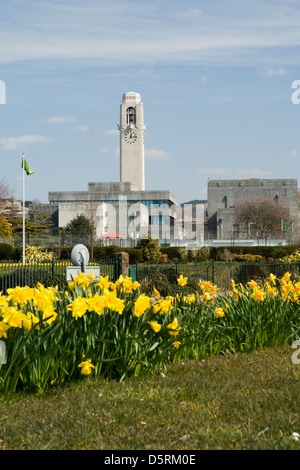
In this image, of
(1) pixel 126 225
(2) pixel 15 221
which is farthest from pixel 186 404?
(1) pixel 126 225

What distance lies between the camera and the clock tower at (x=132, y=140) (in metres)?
92.0

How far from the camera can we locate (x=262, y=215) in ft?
225

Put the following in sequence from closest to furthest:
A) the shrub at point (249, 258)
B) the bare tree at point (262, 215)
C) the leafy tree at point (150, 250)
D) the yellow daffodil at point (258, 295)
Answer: the yellow daffodil at point (258, 295), the shrub at point (249, 258), the leafy tree at point (150, 250), the bare tree at point (262, 215)

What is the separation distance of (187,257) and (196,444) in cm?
3108

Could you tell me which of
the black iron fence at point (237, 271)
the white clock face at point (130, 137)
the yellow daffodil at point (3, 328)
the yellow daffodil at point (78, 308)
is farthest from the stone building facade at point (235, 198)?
the yellow daffodil at point (3, 328)

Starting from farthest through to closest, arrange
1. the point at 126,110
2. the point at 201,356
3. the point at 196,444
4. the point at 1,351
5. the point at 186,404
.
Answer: the point at 126,110 < the point at 201,356 < the point at 1,351 < the point at 186,404 < the point at 196,444

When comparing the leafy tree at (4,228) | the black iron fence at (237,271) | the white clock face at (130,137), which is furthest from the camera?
the white clock face at (130,137)

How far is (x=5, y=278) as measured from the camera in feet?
56.0

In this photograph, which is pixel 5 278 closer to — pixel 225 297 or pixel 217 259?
pixel 225 297

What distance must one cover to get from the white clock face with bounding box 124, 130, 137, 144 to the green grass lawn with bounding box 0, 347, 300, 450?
91143 mm

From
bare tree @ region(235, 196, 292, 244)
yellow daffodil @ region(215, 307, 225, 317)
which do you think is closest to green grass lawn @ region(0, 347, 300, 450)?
yellow daffodil @ region(215, 307, 225, 317)

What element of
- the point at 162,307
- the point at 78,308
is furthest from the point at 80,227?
the point at 78,308

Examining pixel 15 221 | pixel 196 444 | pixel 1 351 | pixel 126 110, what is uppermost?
pixel 126 110

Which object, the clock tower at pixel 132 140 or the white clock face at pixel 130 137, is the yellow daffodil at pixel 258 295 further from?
the white clock face at pixel 130 137
